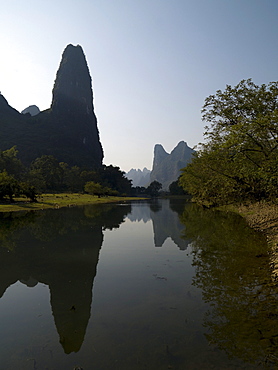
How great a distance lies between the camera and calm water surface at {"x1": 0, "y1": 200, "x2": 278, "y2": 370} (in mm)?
5344

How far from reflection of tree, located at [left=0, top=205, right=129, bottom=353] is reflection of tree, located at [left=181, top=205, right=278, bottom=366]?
149 inches

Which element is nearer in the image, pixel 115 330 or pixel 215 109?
pixel 115 330

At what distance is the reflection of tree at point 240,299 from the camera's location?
567 cm

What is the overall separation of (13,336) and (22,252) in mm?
9739

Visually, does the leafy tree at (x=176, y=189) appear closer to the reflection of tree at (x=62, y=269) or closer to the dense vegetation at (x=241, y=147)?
the dense vegetation at (x=241, y=147)

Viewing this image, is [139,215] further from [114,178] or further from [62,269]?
[114,178]

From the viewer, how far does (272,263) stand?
1155 centimetres

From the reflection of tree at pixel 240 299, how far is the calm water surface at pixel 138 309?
0.03m

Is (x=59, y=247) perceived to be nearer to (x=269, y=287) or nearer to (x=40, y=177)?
(x=269, y=287)

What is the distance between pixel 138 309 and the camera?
7711mm

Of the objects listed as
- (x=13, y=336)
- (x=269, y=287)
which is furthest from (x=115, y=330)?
(x=269, y=287)

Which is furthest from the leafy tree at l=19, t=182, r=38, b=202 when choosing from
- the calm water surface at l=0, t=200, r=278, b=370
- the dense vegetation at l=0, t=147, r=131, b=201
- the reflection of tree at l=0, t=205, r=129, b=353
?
the calm water surface at l=0, t=200, r=278, b=370

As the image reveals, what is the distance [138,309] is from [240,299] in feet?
11.4

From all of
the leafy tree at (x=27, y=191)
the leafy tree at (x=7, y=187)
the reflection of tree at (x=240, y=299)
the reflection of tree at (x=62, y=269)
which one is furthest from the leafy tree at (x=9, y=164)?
the reflection of tree at (x=240, y=299)
